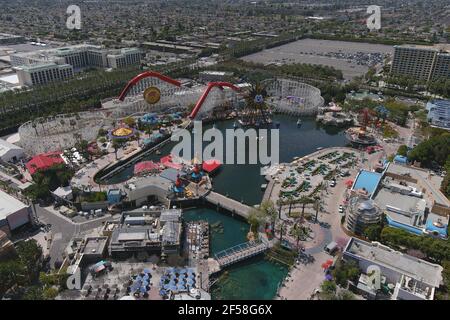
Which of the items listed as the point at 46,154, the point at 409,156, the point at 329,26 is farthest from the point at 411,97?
the point at 329,26

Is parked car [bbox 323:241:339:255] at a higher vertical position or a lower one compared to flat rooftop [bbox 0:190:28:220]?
lower

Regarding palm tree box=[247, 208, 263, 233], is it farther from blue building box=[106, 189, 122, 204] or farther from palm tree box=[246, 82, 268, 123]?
palm tree box=[246, 82, 268, 123]

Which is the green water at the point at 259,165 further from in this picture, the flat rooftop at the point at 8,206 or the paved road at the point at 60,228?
the flat rooftop at the point at 8,206

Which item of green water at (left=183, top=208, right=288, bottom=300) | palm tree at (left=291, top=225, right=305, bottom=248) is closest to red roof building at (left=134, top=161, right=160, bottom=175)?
green water at (left=183, top=208, right=288, bottom=300)

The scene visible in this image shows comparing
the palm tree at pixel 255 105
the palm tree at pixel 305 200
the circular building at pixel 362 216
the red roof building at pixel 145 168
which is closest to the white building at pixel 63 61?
the palm tree at pixel 255 105

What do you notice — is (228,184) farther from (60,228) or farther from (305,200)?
(60,228)

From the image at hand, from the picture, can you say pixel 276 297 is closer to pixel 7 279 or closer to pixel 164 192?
pixel 164 192

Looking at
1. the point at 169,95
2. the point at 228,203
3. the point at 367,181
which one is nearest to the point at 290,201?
the point at 228,203
